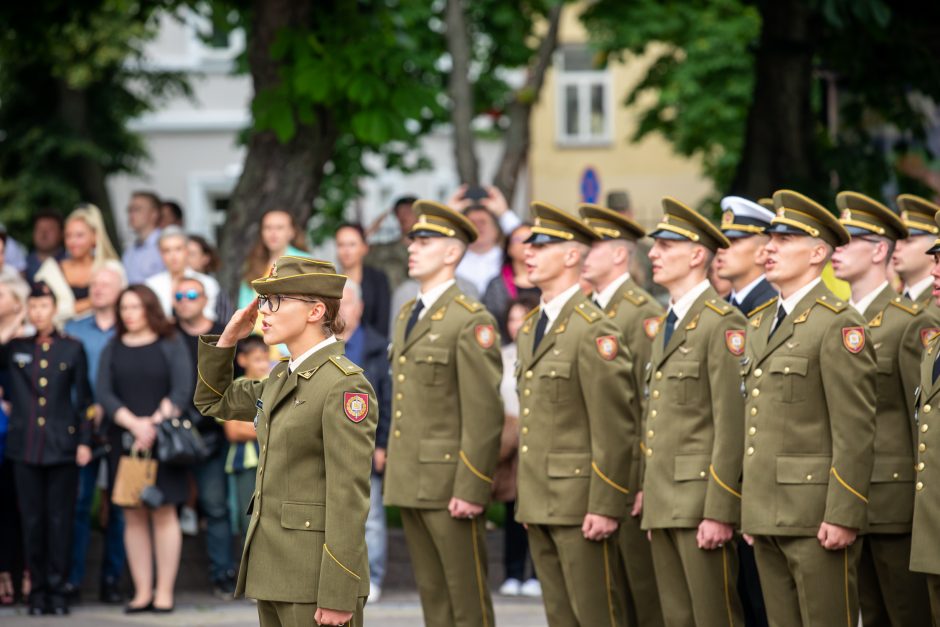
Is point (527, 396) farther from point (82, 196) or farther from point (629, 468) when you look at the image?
point (82, 196)

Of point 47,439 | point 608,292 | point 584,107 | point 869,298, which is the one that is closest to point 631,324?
point 608,292

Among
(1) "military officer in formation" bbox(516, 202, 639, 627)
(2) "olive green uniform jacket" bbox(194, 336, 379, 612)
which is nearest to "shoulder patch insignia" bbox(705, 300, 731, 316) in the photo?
(1) "military officer in formation" bbox(516, 202, 639, 627)

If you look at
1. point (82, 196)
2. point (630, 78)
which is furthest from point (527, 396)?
point (630, 78)

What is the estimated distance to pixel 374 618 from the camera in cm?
1077

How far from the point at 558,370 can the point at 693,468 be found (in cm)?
92

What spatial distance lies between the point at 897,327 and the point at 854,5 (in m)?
4.54

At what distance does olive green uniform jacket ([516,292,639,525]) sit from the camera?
8.61 meters

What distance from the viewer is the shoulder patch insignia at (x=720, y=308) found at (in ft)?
27.2

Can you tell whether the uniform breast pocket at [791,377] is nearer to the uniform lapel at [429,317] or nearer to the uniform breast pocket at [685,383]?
the uniform breast pocket at [685,383]

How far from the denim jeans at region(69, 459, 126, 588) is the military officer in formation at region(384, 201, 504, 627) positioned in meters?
2.87

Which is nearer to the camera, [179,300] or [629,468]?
[629,468]

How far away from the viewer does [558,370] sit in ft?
28.6

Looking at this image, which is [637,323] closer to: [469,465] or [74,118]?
[469,465]

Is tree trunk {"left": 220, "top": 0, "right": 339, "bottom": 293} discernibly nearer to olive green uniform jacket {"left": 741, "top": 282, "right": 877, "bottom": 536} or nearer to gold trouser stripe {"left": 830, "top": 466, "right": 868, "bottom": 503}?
olive green uniform jacket {"left": 741, "top": 282, "right": 877, "bottom": 536}
